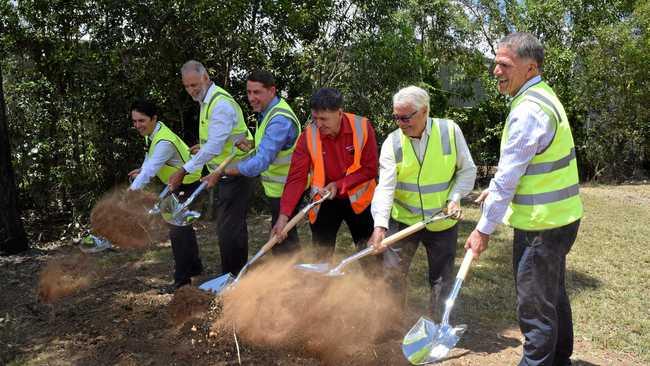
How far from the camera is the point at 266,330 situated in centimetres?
341

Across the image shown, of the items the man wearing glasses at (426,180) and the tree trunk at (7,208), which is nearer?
the man wearing glasses at (426,180)

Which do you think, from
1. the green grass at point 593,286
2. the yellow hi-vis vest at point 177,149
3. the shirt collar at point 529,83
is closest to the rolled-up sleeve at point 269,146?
the yellow hi-vis vest at point 177,149

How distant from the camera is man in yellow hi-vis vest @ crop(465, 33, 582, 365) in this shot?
8.81 feet

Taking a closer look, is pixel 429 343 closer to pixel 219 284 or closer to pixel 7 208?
pixel 219 284

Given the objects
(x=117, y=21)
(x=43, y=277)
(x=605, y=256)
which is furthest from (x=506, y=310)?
(x=117, y=21)

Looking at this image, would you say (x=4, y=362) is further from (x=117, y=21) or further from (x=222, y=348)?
(x=117, y=21)

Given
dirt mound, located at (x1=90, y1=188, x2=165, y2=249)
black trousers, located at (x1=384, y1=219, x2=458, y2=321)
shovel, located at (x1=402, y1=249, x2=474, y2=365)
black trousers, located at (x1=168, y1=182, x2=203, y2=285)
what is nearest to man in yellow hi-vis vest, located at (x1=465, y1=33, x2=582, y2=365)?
shovel, located at (x1=402, y1=249, x2=474, y2=365)

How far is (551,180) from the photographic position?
2.74 m

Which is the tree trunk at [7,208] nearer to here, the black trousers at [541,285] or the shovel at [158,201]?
the shovel at [158,201]

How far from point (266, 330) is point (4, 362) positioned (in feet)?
5.55

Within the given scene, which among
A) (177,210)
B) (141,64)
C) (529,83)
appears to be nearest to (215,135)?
(177,210)

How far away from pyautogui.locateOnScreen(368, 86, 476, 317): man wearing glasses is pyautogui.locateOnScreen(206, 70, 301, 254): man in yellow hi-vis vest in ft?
3.25

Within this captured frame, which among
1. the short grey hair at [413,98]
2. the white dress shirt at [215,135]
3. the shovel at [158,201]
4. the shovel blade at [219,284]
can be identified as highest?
the short grey hair at [413,98]

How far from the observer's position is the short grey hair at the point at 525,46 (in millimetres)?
2707
